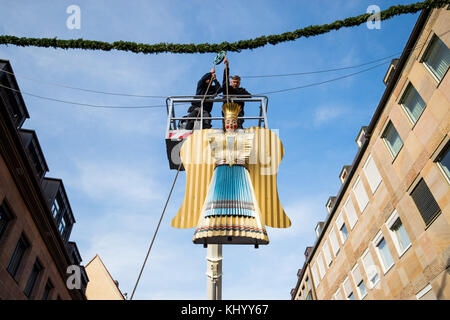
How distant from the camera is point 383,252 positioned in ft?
60.3

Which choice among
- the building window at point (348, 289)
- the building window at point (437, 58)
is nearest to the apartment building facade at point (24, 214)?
the building window at point (437, 58)

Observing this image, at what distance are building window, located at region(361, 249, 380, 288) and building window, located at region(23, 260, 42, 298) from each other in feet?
59.1

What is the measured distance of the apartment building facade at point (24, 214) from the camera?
14906mm

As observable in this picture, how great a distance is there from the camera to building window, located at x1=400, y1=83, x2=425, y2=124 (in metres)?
15.2

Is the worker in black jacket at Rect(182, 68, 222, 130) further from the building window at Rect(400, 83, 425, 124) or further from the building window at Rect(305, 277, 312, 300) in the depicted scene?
the building window at Rect(305, 277, 312, 300)

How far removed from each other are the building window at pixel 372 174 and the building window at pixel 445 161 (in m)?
4.99

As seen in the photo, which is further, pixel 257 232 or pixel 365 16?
pixel 365 16

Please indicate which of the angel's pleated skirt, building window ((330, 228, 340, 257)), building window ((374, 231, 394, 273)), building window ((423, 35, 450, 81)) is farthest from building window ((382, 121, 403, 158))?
the angel's pleated skirt

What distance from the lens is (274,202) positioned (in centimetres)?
529

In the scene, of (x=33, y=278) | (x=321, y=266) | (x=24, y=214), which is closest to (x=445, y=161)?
(x=321, y=266)

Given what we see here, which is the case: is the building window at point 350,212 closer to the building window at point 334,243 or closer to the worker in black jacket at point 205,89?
the building window at point 334,243
